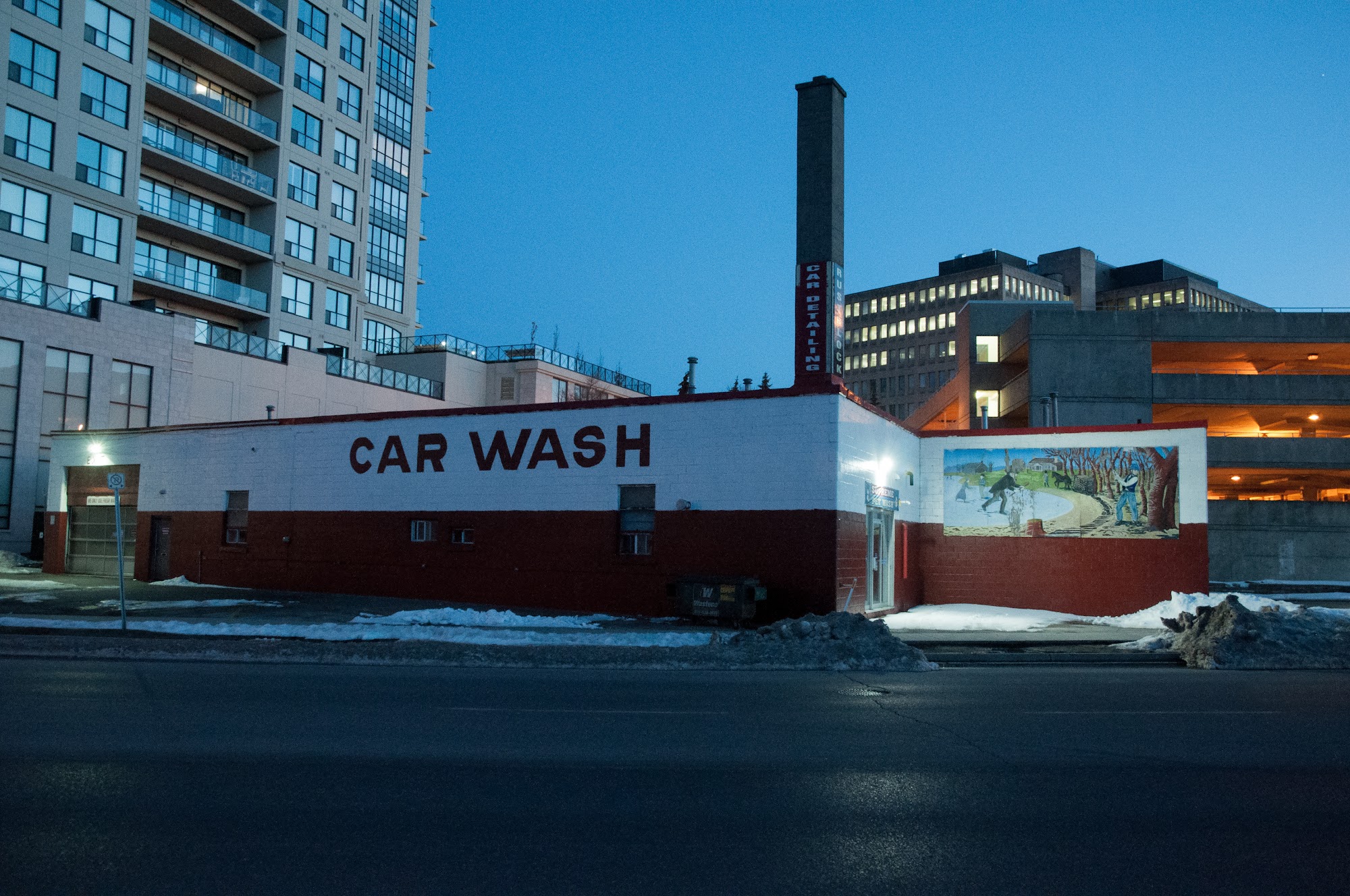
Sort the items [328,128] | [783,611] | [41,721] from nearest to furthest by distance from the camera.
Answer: [41,721], [783,611], [328,128]

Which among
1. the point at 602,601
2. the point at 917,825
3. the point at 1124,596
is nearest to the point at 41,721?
the point at 917,825

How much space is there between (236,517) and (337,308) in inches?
1256

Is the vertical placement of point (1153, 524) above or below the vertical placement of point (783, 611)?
above

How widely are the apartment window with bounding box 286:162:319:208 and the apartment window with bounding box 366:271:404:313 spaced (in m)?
6.69

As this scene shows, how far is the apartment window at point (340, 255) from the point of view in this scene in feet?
191

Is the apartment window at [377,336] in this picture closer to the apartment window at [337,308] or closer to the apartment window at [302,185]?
the apartment window at [337,308]

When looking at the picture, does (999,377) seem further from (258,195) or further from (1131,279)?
(1131,279)

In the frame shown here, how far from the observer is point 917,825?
6109 mm

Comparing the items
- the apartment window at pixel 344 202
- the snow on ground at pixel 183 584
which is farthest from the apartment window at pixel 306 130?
the snow on ground at pixel 183 584

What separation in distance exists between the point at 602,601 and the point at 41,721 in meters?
14.3

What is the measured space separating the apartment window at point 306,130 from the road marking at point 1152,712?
55.7m

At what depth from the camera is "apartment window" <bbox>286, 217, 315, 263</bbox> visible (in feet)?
181

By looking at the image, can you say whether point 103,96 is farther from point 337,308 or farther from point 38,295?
point 337,308

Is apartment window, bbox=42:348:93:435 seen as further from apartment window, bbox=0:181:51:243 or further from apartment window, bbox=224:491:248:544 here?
apartment window, bbox=224:491:248:544
